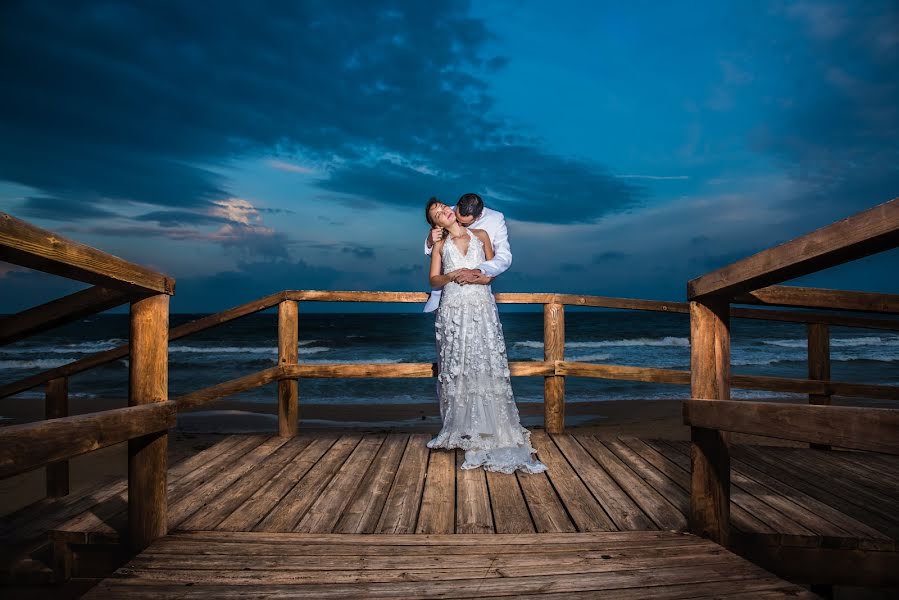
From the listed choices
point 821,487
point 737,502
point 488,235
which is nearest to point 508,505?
point 737,502

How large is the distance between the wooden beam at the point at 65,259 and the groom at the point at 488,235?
2.14 meters

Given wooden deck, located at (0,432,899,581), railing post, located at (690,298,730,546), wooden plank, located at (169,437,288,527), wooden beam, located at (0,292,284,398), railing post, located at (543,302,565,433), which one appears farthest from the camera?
railing post, located at (543,302,565,433)

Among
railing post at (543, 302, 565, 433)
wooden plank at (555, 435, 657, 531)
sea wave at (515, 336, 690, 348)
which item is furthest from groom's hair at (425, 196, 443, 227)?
sea wave at (515, 336, 690, 348)

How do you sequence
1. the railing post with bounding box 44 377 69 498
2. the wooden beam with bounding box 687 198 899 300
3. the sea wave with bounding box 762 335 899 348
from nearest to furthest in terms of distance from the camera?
the wooden beam with bounding box 687 198 899 300 < the railing post with bounding box 44 377 69 498 < the sea wave with bounding box 762 335 899 348

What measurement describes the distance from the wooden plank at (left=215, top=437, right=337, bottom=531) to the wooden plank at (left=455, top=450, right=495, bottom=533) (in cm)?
94

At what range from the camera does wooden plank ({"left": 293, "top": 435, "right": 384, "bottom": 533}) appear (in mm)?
2510

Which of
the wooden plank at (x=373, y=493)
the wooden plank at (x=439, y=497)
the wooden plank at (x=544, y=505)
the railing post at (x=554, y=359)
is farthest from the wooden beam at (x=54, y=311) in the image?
the railing post at (x=554, y=359)

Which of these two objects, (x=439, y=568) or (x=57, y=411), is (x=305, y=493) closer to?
(x=439, y=568)

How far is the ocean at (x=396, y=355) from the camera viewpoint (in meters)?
13.2

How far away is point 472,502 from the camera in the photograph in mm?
2840

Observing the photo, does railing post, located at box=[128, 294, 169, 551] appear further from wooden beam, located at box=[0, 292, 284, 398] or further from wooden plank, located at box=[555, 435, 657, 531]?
wooden plank, located at box=[555, 435, 657, 531]

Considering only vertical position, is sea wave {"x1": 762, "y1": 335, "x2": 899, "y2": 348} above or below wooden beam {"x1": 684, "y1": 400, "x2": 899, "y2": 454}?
below

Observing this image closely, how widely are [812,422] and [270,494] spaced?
252cm

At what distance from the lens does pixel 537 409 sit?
1058 cm
